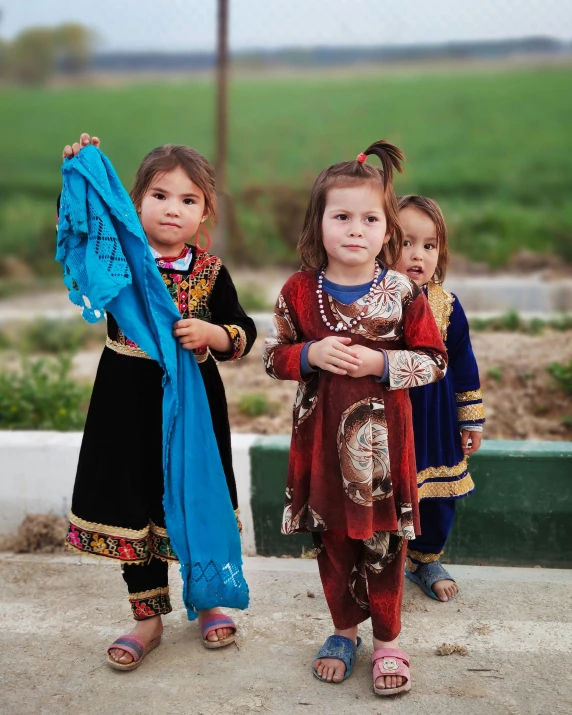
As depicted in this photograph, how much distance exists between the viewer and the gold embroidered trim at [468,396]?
300 cm

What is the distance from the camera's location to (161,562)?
2.85 meters

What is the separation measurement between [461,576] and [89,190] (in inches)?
74.9

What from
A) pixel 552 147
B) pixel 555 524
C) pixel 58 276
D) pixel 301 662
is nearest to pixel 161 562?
pixel 301 662

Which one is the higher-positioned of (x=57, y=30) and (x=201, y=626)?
(x=57, y=30)

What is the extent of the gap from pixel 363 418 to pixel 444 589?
96 cm

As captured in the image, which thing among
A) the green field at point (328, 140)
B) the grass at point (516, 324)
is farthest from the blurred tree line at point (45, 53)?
the grass at point (516, 324)

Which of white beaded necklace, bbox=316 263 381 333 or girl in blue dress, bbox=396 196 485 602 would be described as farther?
girl in blue dress, bbox=396 196 485 602

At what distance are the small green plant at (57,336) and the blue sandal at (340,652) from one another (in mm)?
3401

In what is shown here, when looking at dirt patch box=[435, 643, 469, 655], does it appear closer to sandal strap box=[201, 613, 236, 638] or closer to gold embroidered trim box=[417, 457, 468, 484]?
gold embroidered trim box=[417, 457, 468, 484]

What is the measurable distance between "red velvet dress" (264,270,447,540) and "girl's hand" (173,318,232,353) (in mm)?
173

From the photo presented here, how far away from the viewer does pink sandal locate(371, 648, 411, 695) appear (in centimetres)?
257

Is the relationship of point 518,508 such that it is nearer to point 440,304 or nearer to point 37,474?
point 440,304

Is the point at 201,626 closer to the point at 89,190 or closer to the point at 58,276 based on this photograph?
the point at 89,190

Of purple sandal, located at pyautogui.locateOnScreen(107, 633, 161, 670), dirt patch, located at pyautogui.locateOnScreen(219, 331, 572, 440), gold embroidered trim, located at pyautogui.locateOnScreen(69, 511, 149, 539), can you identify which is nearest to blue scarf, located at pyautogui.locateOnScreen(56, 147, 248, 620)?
gold embroidered trim, located at pyautogui.locateOnScreen(69, 511, 149, 539)
